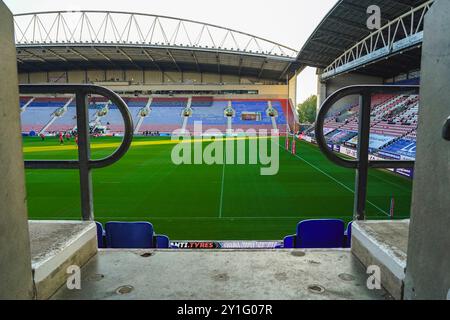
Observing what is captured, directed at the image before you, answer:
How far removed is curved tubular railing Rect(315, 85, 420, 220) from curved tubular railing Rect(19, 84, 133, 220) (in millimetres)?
1406

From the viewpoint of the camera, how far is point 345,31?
2719 centimetres

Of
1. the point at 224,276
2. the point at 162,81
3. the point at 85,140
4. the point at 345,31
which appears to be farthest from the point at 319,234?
the point at 162,81

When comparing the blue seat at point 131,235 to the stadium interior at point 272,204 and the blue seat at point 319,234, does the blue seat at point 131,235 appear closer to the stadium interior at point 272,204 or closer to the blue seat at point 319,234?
the stadium interior at point 272,204

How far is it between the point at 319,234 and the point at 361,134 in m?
2.74

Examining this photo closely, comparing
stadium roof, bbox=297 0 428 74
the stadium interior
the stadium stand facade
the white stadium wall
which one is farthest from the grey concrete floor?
the white stadium wall

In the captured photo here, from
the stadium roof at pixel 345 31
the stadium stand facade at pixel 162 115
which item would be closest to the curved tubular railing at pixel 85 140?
the stadium roof at pixel 345 31

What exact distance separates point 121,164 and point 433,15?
20034mm

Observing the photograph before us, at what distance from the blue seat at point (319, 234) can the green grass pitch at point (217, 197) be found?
3.54m

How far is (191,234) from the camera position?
29.4 feet

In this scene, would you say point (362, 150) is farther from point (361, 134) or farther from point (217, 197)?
point (217, 197)

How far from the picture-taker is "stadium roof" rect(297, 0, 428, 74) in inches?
848

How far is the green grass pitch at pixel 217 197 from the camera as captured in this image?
32.2 ft

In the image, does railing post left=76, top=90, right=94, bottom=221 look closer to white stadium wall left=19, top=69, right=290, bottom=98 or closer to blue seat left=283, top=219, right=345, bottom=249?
blue seat left=283, top=219, right=345, bottom=249
